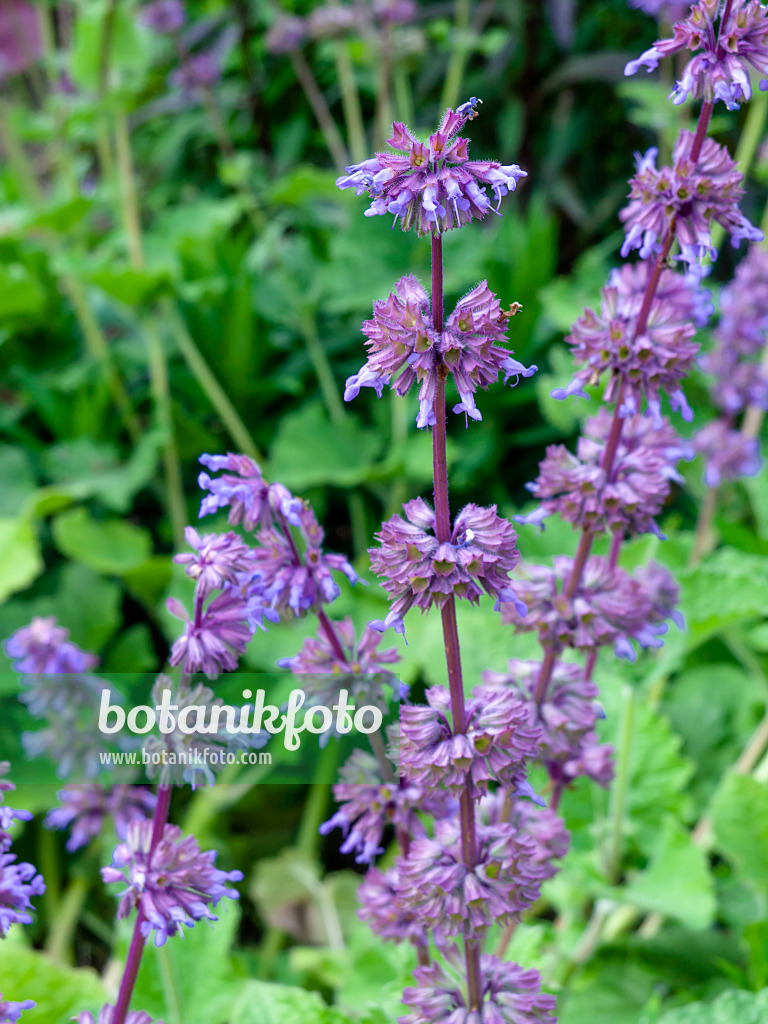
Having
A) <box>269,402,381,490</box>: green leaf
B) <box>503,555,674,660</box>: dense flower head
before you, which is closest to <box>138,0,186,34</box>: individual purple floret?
Result: <box>269,402,381,490</box>: green leaf

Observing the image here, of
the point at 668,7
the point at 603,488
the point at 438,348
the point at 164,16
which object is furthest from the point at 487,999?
the point at 164,16

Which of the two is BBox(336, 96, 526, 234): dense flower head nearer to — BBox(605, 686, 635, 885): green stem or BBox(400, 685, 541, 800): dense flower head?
BBox(400, 685, 541, 800): dense flower head

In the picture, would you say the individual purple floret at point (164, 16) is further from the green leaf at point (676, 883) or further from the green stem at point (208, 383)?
the green leaf at point (676, 883)

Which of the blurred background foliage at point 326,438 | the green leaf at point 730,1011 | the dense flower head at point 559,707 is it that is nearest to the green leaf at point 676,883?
the blurred background foliage at point 326,438

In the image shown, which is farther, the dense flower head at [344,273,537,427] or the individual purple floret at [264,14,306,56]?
the individual purple floret at [264,14,306,56]

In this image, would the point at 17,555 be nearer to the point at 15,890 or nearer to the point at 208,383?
the point at 208,383
